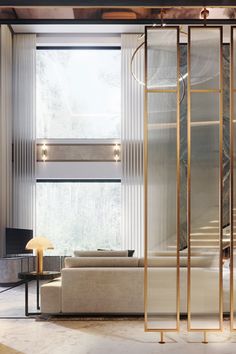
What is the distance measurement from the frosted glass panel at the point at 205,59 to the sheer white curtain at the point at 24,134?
6455 millimetres

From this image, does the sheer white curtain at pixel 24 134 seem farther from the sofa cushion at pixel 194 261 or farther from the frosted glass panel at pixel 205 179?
the frosted glass panel at pixel 205 179

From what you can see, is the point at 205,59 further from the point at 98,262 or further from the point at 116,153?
the point at 116,153

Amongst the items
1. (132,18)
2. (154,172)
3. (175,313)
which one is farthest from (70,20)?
(175,313)

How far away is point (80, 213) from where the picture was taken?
1105 cm

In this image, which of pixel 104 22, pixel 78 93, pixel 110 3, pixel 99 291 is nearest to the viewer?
pixel 110 3

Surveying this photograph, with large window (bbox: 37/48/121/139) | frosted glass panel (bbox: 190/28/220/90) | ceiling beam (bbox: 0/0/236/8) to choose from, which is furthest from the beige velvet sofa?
large window (bbox: 37/48/121/139)

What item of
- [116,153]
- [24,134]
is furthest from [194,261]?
[24,134]

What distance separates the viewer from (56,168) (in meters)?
10.9

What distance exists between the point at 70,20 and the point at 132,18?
55 centimetres

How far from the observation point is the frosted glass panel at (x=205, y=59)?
4.73 m

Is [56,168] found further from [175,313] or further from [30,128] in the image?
[175,313]

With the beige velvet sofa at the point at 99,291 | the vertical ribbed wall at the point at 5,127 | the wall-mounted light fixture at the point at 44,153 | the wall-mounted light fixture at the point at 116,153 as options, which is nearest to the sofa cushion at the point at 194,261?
the beige velvet sofa at the point at 99,291

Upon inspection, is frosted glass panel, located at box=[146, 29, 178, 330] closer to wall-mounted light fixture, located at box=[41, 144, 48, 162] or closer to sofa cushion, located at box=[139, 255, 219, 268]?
sofa cushion, located at box=[139, 255, 219, 268]

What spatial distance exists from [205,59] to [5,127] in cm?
619
